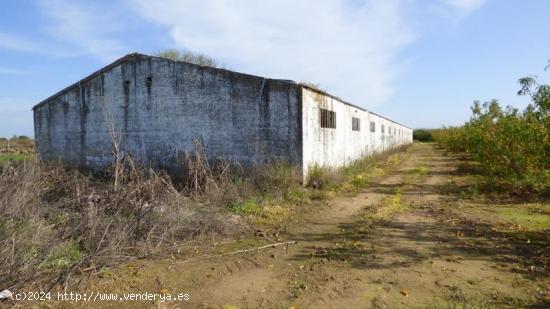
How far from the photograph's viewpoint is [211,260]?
19.6 feet

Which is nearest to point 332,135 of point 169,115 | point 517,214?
point 169,115

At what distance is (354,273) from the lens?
5406 millimetres

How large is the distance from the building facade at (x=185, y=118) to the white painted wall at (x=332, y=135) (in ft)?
0.11

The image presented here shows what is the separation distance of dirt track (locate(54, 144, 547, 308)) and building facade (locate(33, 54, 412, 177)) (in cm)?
427

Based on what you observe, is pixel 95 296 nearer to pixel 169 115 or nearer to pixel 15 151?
pixel 169 115

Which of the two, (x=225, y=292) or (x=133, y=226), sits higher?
(x=133, y=226)

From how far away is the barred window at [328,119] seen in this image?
1344cm

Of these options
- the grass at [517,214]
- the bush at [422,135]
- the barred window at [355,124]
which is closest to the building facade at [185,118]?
the barred window at [355,124]

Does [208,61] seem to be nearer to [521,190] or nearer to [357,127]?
[357,127]

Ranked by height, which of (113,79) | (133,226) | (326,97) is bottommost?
(133,226)

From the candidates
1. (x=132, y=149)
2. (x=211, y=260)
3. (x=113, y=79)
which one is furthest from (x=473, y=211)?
(x=113, y=79)

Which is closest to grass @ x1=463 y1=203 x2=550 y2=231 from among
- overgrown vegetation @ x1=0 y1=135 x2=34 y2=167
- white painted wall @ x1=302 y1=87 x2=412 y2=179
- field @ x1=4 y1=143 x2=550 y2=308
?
field @ x1=4 y1=143 x2=550 y2=308

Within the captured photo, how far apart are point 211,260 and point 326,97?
29.7ft

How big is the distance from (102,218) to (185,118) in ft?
23.6
